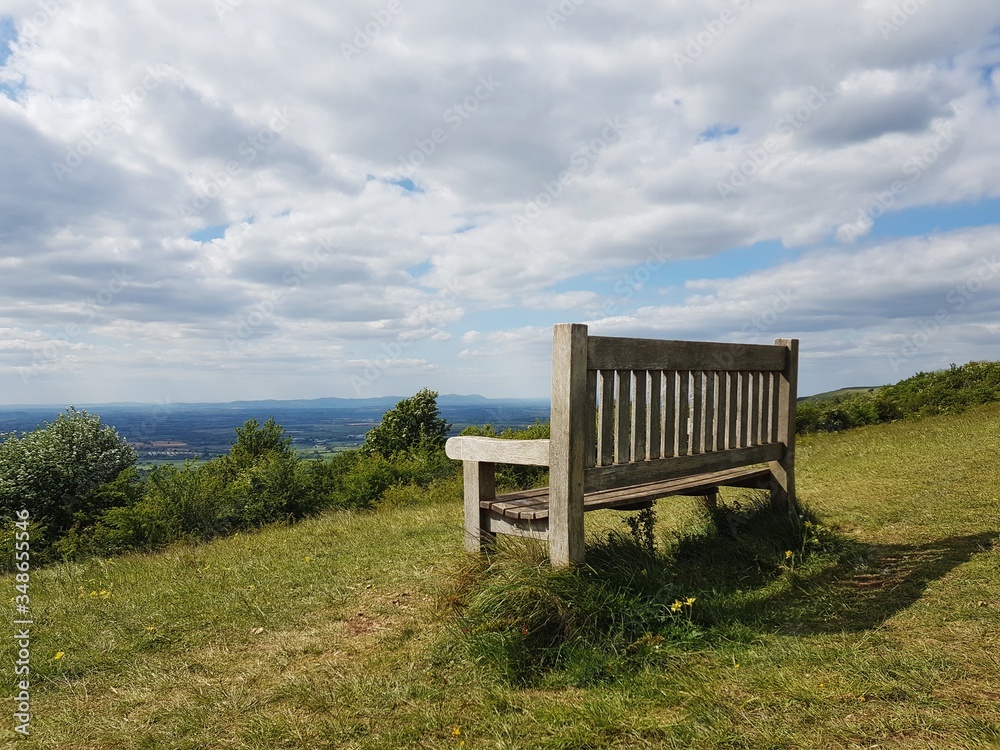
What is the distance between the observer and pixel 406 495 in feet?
46.4

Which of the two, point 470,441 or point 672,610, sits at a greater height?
point 470,441

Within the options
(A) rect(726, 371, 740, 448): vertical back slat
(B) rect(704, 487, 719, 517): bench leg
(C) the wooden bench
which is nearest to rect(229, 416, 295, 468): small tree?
(B) rect(704, 487, 719, 517): bench leg

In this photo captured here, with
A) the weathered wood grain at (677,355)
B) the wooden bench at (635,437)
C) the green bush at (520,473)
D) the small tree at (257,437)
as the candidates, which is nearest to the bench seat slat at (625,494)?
the wooden bench at (635,437)

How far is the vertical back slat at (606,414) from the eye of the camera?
465 cm

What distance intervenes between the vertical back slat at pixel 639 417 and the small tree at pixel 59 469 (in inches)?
808

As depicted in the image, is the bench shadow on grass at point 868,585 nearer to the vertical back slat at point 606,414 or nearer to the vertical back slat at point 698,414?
the vertical back slat at point 698,414

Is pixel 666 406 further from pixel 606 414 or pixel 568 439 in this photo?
pixel 568 439

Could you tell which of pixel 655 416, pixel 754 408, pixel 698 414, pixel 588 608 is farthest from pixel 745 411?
pixel 588 608

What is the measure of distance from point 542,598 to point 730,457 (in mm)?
2790

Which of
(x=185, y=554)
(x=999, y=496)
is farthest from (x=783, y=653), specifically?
(x=185, y=554)

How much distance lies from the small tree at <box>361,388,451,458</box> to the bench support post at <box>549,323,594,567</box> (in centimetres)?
1915

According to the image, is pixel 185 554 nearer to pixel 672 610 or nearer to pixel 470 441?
pixel 470 441

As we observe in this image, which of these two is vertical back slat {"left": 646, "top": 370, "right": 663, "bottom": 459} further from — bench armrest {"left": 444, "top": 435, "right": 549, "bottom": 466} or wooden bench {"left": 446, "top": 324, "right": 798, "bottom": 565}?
bench armrest {"left": 444, "top": 435, "right": 549, "bottom": 466}

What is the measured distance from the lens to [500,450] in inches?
196
